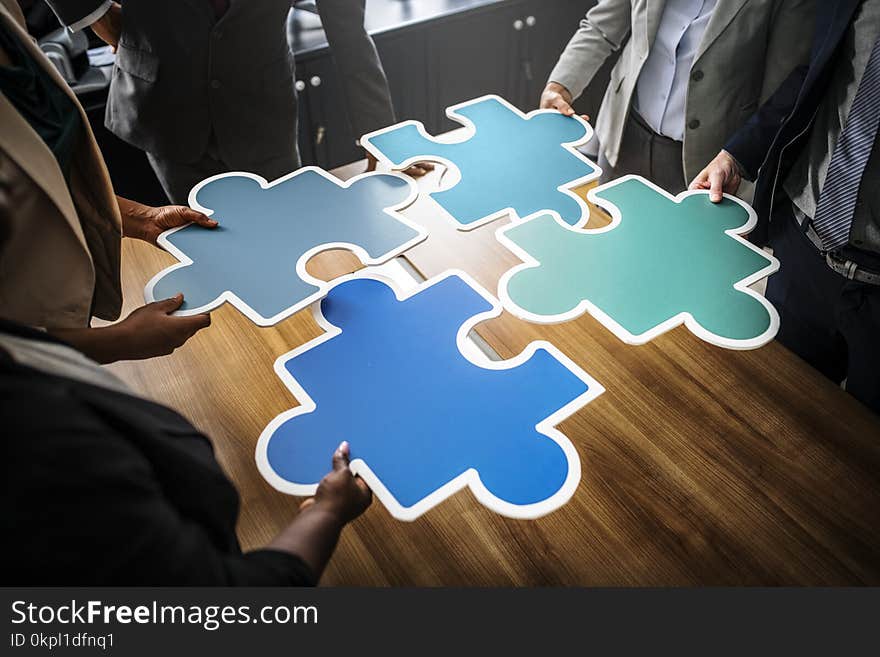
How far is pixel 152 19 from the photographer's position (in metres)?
1.85

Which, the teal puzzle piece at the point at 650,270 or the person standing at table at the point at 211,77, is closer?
the teal puzzle piece at the point at 650,270

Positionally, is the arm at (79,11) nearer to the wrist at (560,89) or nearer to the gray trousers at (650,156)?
the wrist at (560,89)

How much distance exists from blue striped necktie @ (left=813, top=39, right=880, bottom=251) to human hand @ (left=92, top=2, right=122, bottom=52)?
6.29 feet

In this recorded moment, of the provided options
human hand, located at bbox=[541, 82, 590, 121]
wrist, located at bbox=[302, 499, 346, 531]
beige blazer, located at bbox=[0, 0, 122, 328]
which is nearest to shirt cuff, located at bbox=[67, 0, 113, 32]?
beige blazer, located at bbox=[0, 0, 122, 328]

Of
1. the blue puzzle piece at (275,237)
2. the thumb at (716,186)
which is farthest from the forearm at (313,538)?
the thumb at (716,186)

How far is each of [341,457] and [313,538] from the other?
173 mm

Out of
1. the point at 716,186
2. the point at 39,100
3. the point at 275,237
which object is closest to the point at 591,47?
the point at 716,186

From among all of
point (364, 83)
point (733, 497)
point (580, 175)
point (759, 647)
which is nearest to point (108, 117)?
point (364, 83)

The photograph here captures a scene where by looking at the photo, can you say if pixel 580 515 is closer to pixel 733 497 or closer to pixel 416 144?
pixel 733 497

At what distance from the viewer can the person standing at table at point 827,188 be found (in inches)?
55.6

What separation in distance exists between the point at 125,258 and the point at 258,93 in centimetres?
69

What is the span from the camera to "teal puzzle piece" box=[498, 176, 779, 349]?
1338 millimetres

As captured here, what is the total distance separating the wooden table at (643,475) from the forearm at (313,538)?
0.19m

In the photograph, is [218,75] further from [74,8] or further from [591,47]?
[591,47]
